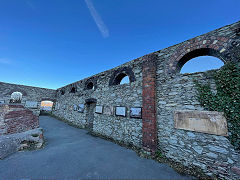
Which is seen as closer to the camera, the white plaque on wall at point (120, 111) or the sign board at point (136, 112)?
the sign board at point (136, 112)

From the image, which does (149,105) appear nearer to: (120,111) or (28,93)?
(120,111)

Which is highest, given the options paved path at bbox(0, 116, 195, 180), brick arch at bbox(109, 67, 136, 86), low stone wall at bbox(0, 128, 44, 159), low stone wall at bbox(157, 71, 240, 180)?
brick arch at bbox(109, 67, 136, 86)

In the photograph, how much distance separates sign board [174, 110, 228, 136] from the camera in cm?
261

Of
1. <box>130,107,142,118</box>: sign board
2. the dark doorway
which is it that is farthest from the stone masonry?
the dark doorway

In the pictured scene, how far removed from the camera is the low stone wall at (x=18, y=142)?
3097mm

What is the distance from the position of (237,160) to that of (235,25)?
3735 millimetres

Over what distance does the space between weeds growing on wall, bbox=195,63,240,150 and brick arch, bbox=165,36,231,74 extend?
443 mm

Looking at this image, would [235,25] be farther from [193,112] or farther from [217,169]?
[217,169]

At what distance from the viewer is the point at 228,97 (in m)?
2.59

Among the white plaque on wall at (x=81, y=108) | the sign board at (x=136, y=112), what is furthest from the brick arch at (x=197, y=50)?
the white plaque on wall at (x=81, y=108)

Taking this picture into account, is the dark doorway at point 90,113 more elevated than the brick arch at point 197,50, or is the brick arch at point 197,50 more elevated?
the brick arch at point 197,50

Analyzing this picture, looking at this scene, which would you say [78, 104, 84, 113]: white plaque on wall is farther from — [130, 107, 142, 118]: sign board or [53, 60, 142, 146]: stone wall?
[130, 107, 142, 118]: sign board

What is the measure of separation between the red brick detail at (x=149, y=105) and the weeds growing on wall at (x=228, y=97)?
1.60 m

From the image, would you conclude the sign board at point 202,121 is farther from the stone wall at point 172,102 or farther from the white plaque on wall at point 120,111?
the white plaque on wall at point 120,111
